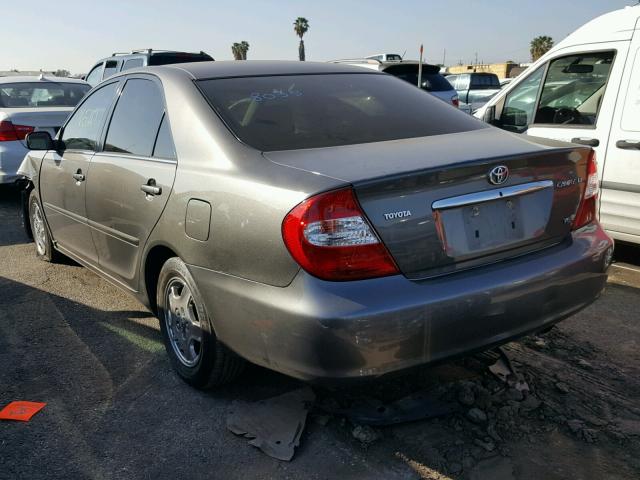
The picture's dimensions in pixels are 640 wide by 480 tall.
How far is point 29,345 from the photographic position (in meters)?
3.67

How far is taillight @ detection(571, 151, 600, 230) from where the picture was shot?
9.07 ft

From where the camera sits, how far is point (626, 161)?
4.40 meters

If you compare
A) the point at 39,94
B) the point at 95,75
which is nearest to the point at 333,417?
the point at 39,94

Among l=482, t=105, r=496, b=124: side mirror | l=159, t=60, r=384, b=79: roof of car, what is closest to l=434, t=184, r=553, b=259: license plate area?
l=159, t=60, r=384, b=79: roof of car

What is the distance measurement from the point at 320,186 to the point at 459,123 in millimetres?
1298

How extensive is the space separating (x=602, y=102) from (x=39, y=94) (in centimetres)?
728

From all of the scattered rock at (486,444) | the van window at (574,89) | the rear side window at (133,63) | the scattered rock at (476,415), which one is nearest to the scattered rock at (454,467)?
the scattered rock at (486,444)

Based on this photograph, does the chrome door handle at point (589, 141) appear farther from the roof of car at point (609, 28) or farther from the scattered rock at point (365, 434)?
the scattered rock at point (365, 434)

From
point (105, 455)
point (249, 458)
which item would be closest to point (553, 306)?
point (249, 458)

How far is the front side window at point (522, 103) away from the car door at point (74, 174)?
3422 mm

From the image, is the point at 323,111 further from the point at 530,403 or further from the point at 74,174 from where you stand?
the point at 74,174

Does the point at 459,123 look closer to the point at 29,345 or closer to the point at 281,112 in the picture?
the point at 281,112

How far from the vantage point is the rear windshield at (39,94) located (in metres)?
7.95

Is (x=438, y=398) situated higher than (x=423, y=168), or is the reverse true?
(x=423, y=168)
